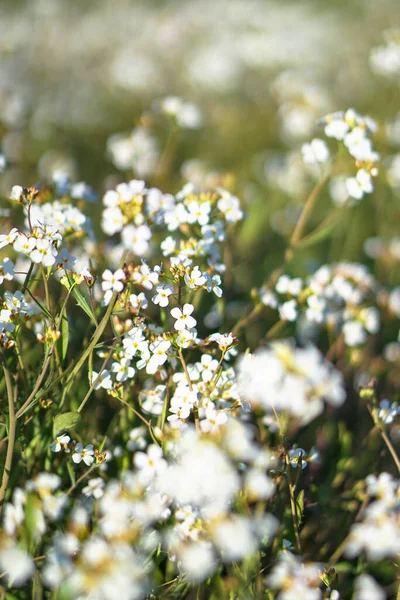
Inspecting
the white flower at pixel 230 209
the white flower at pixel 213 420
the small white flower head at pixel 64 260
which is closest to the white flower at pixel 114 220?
the small white flower head at pixel 64 260

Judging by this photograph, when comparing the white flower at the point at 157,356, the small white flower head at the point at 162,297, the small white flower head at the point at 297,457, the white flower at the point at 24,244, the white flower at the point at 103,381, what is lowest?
the small white flower head at the point at 297,457

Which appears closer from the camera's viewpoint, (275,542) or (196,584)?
(196,584)

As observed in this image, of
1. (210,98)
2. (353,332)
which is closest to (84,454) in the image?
(353,332)

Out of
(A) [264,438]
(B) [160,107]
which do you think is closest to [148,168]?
(B) [160,107]

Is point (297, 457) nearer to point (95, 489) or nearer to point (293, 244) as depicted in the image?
point (95, 489)

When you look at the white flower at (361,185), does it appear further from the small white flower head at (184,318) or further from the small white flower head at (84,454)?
the small white flower head at (84,454)

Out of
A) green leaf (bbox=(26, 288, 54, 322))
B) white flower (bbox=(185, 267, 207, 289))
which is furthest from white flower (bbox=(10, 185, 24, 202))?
white flower (bbox=(185, 267, 207, 289))

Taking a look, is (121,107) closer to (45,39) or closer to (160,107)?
(45,39)
